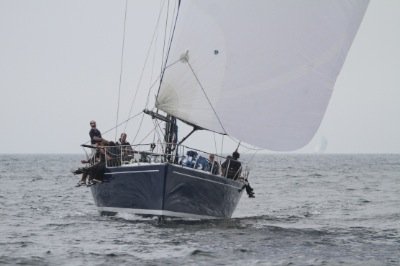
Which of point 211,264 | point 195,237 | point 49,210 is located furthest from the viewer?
point 49,210

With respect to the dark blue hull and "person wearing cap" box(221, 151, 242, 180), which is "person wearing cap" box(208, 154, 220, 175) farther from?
"person wearing cap" box(221, 151, 242, 180)

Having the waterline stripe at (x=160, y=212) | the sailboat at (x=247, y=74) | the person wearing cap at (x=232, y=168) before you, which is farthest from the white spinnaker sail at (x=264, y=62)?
the waterline stripe at (x=160, y=212)

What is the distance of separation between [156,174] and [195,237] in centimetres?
221

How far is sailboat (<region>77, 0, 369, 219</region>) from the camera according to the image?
17.8 metres

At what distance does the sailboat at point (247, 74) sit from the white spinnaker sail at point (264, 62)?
0.03 m

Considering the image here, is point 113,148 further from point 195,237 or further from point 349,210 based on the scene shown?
point 349,210

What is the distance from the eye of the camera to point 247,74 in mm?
17938

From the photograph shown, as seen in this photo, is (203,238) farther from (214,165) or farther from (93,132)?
(93,132)

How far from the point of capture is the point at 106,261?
1330 centimetres

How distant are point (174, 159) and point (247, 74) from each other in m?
3.13

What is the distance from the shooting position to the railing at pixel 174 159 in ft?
61.3

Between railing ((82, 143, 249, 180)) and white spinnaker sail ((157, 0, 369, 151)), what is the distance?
4.23 ft

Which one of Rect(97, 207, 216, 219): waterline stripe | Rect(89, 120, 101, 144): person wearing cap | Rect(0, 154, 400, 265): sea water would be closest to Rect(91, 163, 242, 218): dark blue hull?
Rect(97, 207, 216, 219): waterline stripe

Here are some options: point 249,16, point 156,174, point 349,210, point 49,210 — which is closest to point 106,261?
point 156,174
